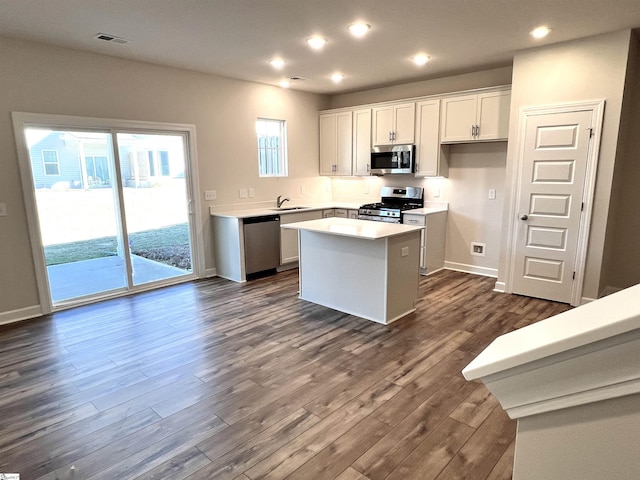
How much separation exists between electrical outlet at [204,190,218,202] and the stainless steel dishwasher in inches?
25.8

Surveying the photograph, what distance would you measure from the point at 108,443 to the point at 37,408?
2.38ft

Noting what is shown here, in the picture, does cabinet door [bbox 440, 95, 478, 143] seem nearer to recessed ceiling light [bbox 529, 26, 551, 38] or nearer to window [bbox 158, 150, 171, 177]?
recessed ceiling light [bbox 529, 26, 551, 38]

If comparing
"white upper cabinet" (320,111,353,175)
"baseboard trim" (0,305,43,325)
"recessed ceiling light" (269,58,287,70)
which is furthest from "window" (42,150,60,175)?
"white upper cabinet" (320,111,353,175)

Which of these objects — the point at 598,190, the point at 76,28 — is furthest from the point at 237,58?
the point at 598,190

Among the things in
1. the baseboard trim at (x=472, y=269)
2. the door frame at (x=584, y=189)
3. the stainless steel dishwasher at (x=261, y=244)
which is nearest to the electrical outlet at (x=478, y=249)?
the baseboard trim at (x=472, y=269)

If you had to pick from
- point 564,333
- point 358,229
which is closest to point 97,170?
point 358,229

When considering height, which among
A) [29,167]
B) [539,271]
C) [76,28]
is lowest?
[539,271]

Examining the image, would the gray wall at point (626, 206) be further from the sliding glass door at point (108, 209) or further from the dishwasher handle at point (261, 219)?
the sliding glass door at point (108, 209)

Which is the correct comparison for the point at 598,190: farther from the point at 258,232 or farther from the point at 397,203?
the point at 258,232

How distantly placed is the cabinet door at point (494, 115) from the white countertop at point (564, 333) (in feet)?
15.2

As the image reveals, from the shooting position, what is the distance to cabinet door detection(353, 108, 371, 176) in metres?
6.09

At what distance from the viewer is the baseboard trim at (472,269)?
535 cm

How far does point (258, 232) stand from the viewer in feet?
Result: 17.5

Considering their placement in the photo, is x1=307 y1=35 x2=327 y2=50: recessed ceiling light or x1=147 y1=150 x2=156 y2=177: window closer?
x1=307 y1=35 x2=327 y2=50: recessed ceiling light
